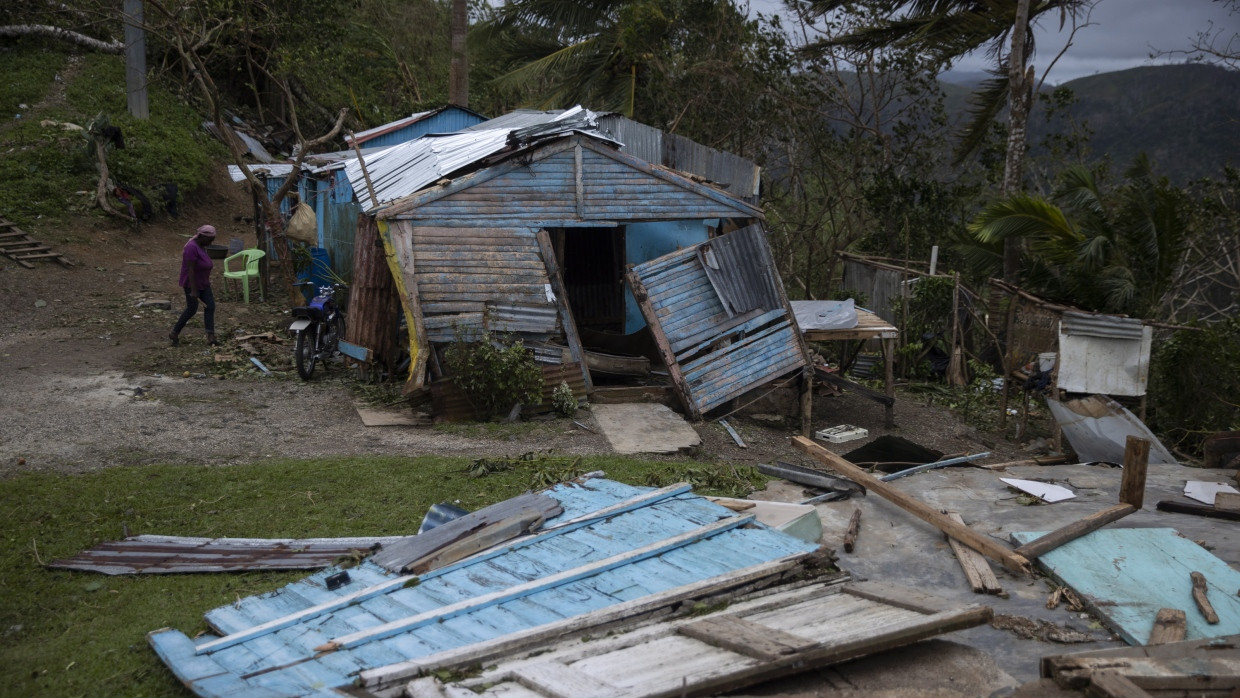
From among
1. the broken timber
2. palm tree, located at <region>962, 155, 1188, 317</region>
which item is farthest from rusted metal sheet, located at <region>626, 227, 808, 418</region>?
the broken timber

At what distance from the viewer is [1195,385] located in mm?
10945

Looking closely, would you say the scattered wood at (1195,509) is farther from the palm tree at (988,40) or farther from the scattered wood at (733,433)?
the palm tree at (988,40)

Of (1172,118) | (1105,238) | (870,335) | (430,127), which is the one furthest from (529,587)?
(1172,118)

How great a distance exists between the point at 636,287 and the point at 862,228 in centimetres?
1011

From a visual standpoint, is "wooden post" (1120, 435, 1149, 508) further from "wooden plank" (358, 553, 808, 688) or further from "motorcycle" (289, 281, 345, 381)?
"motorcycle" (289, 281, 345, 381)

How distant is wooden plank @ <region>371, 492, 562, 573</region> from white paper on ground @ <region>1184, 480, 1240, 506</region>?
5.03 metres

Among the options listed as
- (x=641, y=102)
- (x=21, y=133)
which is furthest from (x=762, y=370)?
(x=21, y=133)

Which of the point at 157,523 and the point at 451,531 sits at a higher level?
the point at 451,531

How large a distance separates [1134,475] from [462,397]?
6.28 metres

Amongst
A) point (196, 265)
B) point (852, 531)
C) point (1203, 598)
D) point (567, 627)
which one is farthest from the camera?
point (196, 265)

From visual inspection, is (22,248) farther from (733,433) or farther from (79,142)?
(733,433)

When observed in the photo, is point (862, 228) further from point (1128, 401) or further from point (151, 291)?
point (151, 291)

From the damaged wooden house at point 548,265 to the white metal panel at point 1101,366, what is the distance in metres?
2.96

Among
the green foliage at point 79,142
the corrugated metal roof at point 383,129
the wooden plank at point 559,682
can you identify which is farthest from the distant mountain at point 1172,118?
the wooden plank at point 559,682
